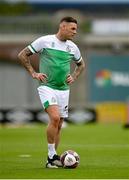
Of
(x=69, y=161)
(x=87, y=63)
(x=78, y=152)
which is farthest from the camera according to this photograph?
(x=87, y=63)

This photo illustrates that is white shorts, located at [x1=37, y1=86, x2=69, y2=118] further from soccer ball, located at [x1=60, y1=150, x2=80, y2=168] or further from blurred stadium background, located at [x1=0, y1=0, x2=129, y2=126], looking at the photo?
blurred stadium background, located at [x1=0, y1=0, x2=129, y2=126]

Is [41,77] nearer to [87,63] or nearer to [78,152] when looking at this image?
[78,152]

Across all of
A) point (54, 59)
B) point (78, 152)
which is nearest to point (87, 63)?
point (78, 152)

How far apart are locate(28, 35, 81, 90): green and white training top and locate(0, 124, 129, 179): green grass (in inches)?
57.5

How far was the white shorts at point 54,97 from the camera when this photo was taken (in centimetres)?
1495

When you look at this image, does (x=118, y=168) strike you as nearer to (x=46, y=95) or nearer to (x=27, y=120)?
(x=46, y=95)

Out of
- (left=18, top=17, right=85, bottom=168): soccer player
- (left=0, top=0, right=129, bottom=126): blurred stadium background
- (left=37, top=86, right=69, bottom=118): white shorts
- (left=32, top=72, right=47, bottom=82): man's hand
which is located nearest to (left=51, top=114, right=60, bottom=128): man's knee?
(left=18, top=17, right=85, bottom=168): soccer player

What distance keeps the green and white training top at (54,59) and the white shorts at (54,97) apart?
8cm

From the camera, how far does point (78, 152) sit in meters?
19.1

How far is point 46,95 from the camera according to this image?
49.2 feet

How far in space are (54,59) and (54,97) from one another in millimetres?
652

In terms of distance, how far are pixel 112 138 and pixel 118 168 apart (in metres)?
10.8

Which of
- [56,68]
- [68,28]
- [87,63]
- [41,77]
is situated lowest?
[87,63]

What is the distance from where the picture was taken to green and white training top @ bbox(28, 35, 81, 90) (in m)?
15.1
